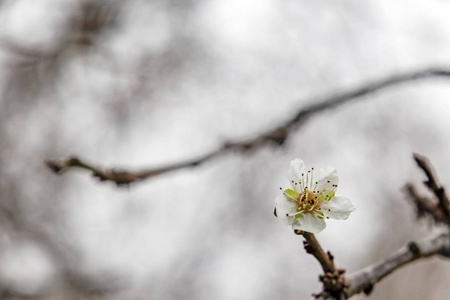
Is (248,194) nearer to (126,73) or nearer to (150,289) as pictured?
(150,289)

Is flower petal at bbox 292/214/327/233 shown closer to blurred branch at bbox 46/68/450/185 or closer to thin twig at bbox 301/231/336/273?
thin twig at bbox 301/231/336/273

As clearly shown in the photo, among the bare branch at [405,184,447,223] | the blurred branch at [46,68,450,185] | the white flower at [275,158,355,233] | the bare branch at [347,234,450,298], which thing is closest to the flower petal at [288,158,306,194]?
the white flower at [275,158,355,233]


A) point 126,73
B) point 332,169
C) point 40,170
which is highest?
point 126,73

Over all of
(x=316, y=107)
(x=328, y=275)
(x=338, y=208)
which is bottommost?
(x=328, y=275)

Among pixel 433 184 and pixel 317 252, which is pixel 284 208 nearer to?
pixel 317 252

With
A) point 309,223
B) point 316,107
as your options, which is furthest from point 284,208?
point 316,107

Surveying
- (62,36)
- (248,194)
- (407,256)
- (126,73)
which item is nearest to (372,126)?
(248,194)

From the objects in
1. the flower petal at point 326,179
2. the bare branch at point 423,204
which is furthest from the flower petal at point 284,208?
the bare branch at point 423,204
